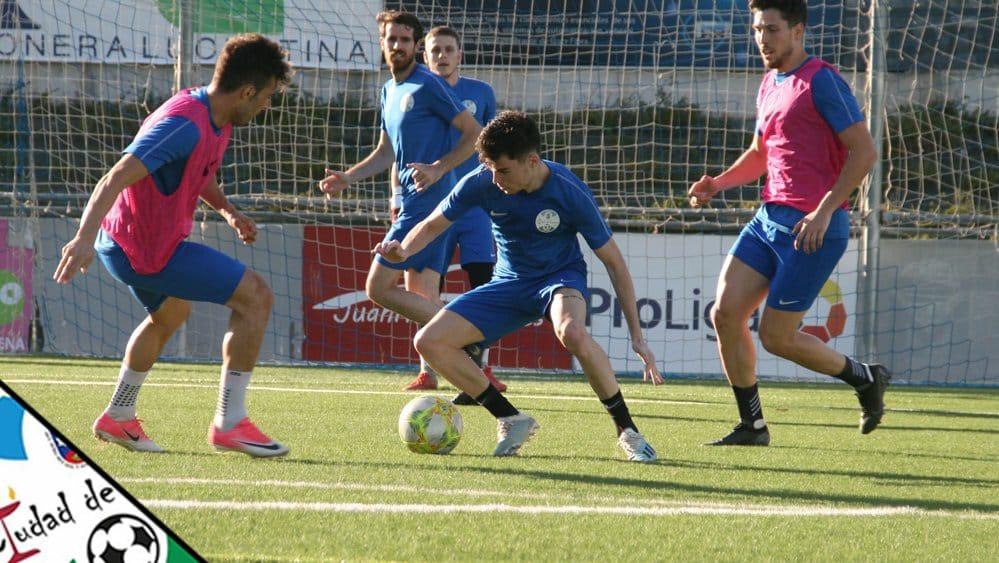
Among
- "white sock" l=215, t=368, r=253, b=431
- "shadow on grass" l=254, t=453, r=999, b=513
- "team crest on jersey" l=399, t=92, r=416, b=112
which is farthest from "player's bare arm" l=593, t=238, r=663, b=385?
"team crest on jersey" l=399, t=92, r=416, b=112

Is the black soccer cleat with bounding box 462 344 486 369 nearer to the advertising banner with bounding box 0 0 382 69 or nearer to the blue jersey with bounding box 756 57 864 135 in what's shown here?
the blue jersey with bounding box 756 57 864 135

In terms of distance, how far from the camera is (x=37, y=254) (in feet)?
38.1

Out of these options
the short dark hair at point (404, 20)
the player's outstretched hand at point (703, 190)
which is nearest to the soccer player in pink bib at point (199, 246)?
the player's outstretched hand at point (703, 190)

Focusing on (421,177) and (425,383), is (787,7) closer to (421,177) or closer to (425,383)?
(421,177)

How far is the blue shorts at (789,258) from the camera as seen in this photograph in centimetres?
566

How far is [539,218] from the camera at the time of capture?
5414mm

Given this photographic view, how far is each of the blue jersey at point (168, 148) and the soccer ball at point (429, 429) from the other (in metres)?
1.28

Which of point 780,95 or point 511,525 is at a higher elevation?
point 780,95

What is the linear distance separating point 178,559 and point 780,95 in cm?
422

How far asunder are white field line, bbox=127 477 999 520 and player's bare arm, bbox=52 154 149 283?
0.70 meters

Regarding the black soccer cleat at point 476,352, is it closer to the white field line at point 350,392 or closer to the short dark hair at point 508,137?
the white field line at point 350,392

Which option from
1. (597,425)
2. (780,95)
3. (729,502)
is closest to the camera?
(729,502)

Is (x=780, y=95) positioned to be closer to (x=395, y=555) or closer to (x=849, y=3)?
(x=395, y=555)

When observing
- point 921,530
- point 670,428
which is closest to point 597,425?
point 670,428
